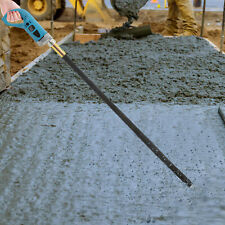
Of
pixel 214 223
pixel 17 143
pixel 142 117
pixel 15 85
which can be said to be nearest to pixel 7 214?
pixel 17 143

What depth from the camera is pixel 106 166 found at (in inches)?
56.8

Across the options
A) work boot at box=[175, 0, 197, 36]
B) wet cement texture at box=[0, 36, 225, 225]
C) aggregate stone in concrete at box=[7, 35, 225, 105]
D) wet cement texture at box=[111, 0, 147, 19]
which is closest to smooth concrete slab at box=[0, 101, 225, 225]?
wet cement texture at box=[0, 36, 225, 225]

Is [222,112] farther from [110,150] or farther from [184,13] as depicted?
[184,13]

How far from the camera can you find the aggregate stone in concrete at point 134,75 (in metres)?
2.16

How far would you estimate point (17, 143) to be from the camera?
5.28ft

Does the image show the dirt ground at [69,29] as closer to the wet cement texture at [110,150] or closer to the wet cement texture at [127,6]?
the wet cement texture at [127,6]

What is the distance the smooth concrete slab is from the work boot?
274 centimetres

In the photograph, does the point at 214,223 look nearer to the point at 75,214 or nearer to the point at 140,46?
the point at 75,214

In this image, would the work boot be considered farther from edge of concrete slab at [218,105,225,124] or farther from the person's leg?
edge of concrete slab at [218,105,225,124]

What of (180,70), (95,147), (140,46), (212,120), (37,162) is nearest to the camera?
(37,162)

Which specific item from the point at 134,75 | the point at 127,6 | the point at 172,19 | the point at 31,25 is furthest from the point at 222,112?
the point at 172,19

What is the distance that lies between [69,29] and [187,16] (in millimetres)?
1791

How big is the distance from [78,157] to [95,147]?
11cm

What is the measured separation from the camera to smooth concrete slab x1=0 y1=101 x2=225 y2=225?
1189 mm
